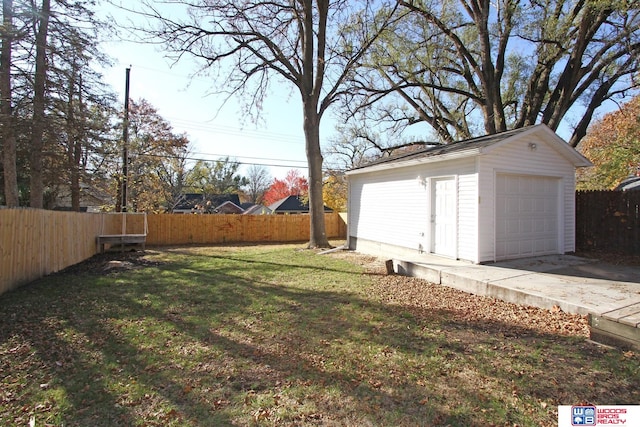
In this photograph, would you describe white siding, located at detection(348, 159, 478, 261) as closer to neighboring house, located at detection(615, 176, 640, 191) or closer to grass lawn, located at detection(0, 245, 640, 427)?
grass lawn, located at detection(0, 245, 640, 427)

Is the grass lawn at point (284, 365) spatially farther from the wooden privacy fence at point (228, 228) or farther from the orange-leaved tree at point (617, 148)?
the orange-leaved tree at point (617, 148)

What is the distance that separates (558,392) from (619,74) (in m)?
14.7

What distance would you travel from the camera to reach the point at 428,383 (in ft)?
9.29

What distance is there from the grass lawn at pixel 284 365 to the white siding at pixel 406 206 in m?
2.43

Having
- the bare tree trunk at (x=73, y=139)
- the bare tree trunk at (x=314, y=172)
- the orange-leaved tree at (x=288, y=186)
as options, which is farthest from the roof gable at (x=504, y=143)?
the orange-leaved tree at (x=288, y=186)

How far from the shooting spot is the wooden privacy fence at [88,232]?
6.03m

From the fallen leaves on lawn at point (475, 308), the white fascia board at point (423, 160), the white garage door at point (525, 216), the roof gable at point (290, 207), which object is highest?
the white fascia board at point (423, 160)

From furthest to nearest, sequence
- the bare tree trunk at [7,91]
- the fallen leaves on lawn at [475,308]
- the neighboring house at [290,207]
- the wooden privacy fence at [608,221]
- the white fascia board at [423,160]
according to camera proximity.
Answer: the neighboring house at [290,207] → the wooden privacy fence at [608,221] → the white fascia board at [423,160] → the bare tree trunk at [7,91] → the fallen leaves on lawn at [475,308]

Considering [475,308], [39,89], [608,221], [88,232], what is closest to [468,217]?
[475,308]

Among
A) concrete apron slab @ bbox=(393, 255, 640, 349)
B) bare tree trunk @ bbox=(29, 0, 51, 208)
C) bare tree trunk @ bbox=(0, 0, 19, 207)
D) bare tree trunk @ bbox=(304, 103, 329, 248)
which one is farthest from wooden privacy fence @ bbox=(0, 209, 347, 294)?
concrete apron slab @ bbox=(393, 255, 640, 349)

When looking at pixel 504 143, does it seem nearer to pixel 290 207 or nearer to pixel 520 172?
pixel 520 172

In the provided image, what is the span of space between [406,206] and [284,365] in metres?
6.94

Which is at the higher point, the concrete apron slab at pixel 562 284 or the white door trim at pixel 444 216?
the white door trim at pixel 444 216

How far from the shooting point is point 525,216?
7949mm
